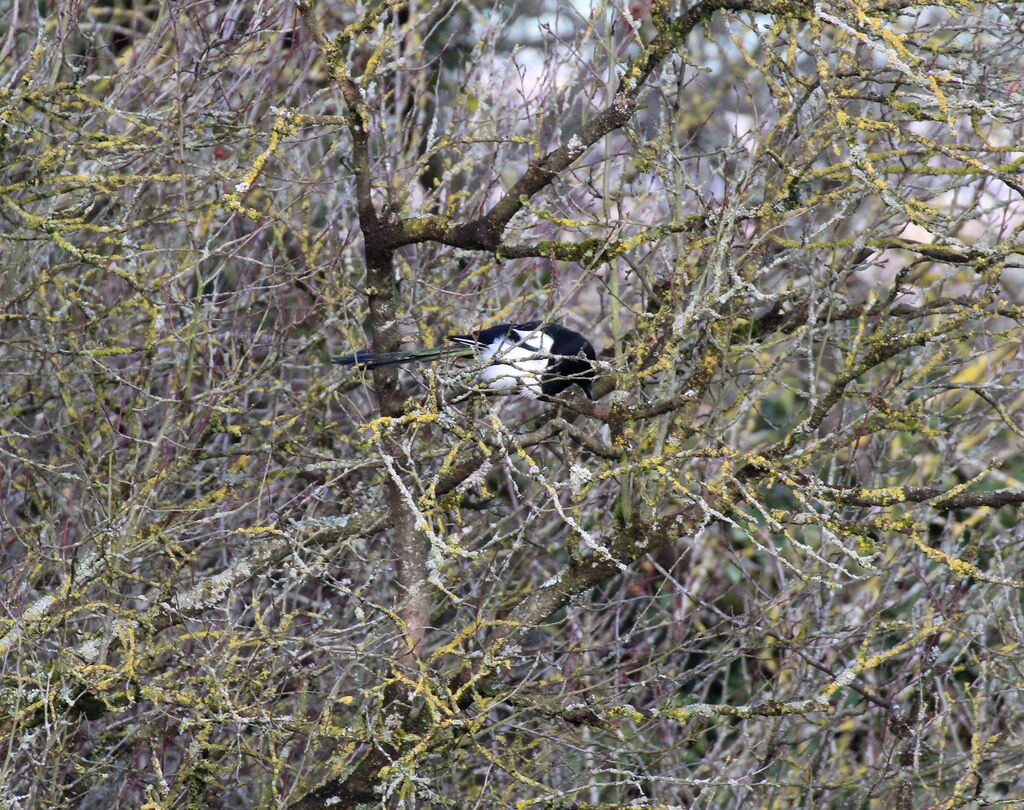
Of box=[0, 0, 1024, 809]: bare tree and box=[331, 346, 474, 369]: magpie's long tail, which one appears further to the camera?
box=[331, 346, 474, 369]: magpie's long tail

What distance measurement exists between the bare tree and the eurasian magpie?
115mm

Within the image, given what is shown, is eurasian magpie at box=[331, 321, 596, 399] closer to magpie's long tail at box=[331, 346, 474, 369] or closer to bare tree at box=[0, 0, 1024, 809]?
magpie's long tail at box=[331, 346, 474, 369]

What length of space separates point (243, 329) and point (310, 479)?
1.13 meters

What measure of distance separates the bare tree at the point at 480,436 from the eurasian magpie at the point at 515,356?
12cm

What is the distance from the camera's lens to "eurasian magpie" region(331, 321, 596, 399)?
165 inches

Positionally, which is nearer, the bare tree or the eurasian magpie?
the bare tree

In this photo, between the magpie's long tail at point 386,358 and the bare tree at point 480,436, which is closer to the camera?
the bare tree at point 480,436

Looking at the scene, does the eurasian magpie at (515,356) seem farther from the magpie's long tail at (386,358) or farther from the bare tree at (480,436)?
the bare tree at (480,436)

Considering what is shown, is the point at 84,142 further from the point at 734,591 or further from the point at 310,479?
the point at 734,591

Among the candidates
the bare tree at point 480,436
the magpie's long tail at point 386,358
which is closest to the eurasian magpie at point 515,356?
the magpie's long tail at point 386,358

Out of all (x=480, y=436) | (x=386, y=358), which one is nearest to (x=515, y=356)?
(x=386, y=358)

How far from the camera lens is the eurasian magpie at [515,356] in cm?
419

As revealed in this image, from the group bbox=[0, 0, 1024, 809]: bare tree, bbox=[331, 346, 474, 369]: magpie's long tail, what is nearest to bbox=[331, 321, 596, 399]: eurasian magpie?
bbox=[331, 346, 474, 369]: magpie's long tail

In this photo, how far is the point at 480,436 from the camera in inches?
154
